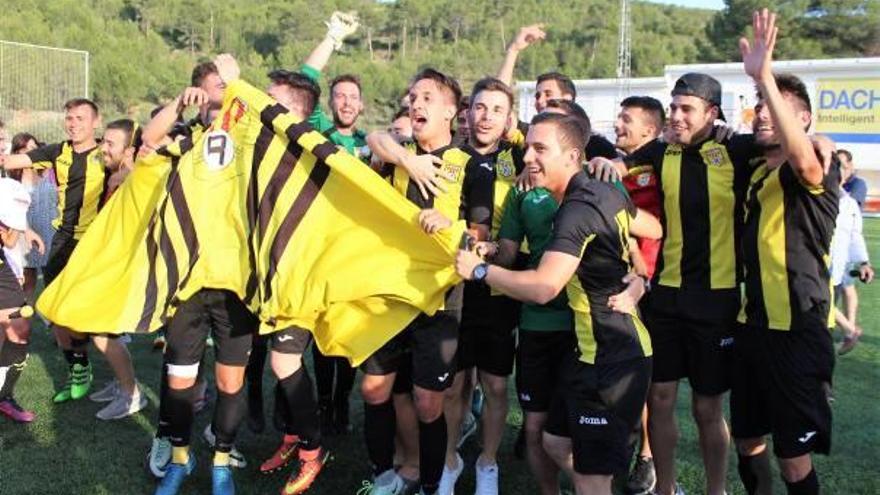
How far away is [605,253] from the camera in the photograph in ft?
11.4

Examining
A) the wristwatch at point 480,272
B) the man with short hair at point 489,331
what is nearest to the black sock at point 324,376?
the man with short hair at point 489,331

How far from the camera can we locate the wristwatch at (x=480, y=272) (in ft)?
11.5

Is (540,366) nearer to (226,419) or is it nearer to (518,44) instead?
(226,419)

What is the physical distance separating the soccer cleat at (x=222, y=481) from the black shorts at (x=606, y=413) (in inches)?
79.1

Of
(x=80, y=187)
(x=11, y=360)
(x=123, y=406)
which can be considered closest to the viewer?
(x=11, y=360)

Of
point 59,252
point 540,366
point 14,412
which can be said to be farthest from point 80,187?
point 540,366

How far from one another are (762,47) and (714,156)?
98 cm

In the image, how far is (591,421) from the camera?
11.6 feet

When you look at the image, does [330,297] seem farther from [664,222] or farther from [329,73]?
[329,73]

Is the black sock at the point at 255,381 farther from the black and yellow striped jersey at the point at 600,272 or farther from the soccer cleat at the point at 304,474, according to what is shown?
the black and yellow striped jersey at the point at 600,272

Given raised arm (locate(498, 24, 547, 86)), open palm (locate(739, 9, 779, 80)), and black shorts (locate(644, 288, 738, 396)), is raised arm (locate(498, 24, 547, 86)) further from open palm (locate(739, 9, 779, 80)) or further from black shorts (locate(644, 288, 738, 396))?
open palm (locate(739, 9, 779, 80))

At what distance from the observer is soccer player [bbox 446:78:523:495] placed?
14.9 feet

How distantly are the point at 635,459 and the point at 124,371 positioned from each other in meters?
3.83

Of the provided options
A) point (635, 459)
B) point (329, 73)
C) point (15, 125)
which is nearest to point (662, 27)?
point (329, 73)
